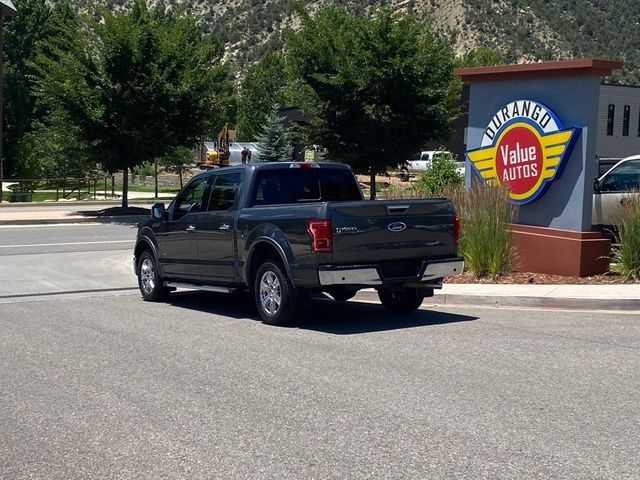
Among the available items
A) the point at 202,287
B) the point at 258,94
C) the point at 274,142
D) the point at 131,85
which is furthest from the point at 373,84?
the point at 258,94

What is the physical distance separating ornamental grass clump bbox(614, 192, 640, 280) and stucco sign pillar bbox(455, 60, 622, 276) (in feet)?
1.27

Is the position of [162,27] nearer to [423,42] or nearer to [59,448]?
[423,42]

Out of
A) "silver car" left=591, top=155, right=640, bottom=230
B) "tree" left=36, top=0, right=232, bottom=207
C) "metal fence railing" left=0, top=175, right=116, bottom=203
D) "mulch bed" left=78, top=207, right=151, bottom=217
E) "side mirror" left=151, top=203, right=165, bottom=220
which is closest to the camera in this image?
"side mirror" left=151, top=203, right=165, bottom=220

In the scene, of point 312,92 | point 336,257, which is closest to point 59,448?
point 336,257

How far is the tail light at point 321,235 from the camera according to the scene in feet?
33.6

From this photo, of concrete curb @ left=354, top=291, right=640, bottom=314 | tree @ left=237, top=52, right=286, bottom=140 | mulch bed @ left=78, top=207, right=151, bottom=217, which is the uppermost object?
tree @ left=237, top=52, right=286, bottom=140

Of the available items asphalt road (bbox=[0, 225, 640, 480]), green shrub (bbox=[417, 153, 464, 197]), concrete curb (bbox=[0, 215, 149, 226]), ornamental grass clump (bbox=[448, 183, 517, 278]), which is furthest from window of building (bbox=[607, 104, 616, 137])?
asphalt road (bbox=[0, 225, 640, 480])

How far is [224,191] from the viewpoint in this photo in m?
12.2

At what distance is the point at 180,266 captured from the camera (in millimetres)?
12938

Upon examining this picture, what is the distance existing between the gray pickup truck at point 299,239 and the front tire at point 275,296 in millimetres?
12

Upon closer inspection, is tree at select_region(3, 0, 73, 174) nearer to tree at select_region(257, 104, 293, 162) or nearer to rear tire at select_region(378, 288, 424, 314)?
tree at select_region(257, 104, 293, 162)

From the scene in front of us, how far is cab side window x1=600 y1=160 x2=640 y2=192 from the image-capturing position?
52.7ft

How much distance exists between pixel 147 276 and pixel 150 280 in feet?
0.37

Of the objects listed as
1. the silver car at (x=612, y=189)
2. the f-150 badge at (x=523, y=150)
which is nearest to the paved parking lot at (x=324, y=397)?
the f-150 badge at (x=523, y=150)
